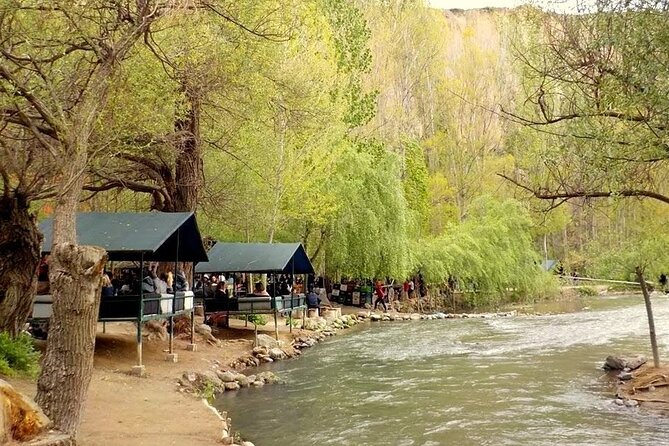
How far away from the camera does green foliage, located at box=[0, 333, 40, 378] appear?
999 centimetres

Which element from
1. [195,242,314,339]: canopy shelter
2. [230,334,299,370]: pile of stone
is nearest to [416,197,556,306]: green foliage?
[195,242,314,339]: canopy shelter

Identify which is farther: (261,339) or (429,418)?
(261,339)

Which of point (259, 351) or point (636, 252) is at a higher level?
point (636, 252)

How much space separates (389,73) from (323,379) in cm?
2442

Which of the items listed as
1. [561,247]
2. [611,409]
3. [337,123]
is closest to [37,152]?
[611,409]

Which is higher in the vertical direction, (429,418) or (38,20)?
(38,20)

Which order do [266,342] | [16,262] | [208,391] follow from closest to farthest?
[16,262] → [208,391] → [266,342]

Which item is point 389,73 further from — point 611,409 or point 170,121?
point 611,409

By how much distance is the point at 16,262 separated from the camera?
11055 mm

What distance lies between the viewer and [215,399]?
1231 cm

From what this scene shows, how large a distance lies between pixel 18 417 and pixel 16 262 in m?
6.38

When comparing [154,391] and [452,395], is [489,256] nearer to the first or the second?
[452,395]

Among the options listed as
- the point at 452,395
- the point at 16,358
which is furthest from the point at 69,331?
the point at 452,395

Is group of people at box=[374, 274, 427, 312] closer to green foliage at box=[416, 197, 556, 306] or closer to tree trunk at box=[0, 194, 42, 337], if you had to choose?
green foliage at box=[416, 197, 556, 306]
